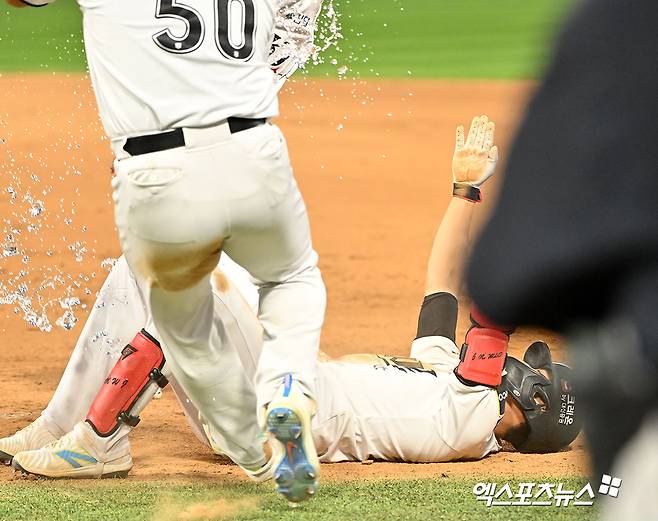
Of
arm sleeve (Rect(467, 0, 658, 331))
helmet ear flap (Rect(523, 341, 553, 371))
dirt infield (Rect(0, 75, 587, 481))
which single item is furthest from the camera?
dirt infield (Rect(0, 75, 587, 481))

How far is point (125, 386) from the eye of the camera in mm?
3605

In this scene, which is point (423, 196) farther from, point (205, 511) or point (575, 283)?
point (575, 283)

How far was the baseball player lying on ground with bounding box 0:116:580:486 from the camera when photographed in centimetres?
360

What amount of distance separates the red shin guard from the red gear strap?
92 cm

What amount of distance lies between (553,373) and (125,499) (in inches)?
56.4

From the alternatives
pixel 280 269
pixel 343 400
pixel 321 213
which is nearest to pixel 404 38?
pixel 321 213

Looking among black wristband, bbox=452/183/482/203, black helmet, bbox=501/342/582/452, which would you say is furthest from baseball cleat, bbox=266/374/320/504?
black wristband, bbox=452/183/482/203

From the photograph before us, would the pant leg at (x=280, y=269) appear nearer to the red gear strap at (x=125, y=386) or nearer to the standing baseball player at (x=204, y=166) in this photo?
the standing baseball player at (x=204, y=166)

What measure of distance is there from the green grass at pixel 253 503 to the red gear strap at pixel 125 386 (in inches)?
7.8

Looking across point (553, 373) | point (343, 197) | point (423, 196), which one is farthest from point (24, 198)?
point (553, 373)

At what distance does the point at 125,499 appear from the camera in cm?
328

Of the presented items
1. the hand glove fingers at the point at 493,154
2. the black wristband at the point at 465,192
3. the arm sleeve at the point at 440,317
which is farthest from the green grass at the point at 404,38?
the arm sleeve at the point at 440,317

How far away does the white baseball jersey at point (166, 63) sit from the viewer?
292 centimetres

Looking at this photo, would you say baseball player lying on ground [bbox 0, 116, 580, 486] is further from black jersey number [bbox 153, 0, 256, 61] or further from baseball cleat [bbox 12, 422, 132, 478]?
black jersey number [bbox 153, 0, 256, 61]
